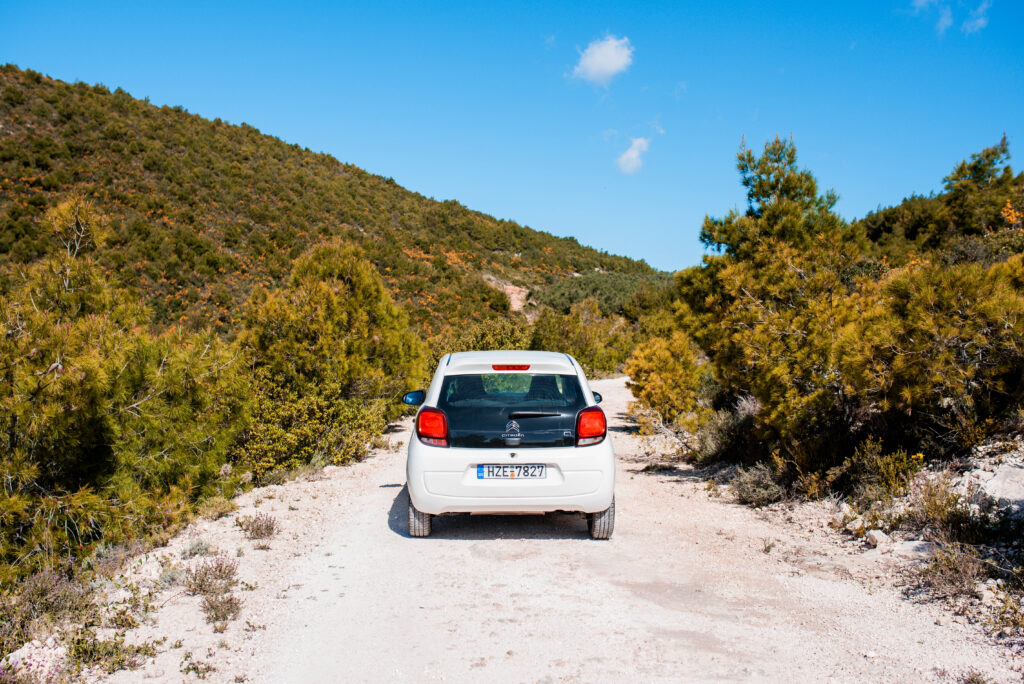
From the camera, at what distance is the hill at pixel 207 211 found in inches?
1227

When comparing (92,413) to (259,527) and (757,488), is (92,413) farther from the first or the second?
(757,488)

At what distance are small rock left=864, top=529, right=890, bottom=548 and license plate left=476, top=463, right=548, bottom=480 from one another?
2.95m

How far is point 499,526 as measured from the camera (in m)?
6.28

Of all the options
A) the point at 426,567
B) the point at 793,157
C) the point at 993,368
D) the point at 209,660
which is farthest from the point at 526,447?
the point at 793,157

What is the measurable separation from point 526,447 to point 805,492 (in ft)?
12.3

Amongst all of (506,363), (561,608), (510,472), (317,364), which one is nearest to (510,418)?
(510,472)

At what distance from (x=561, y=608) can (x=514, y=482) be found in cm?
133

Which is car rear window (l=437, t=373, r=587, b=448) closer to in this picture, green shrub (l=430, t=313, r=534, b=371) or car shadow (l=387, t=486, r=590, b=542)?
car shadow (l=387, t=486, r=590, b=542)

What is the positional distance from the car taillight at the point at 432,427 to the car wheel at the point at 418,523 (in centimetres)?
73

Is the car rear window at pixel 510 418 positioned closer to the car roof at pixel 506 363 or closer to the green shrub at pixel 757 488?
the car roof at pixel 506 363

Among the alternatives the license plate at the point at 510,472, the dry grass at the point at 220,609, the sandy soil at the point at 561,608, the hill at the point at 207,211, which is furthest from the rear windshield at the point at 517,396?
the hill at the point at 207,211

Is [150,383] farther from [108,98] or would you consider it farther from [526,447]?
[108,98]

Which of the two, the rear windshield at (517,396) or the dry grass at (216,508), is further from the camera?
the dry grass at (216,508)

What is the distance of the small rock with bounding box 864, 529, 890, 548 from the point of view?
551cm
